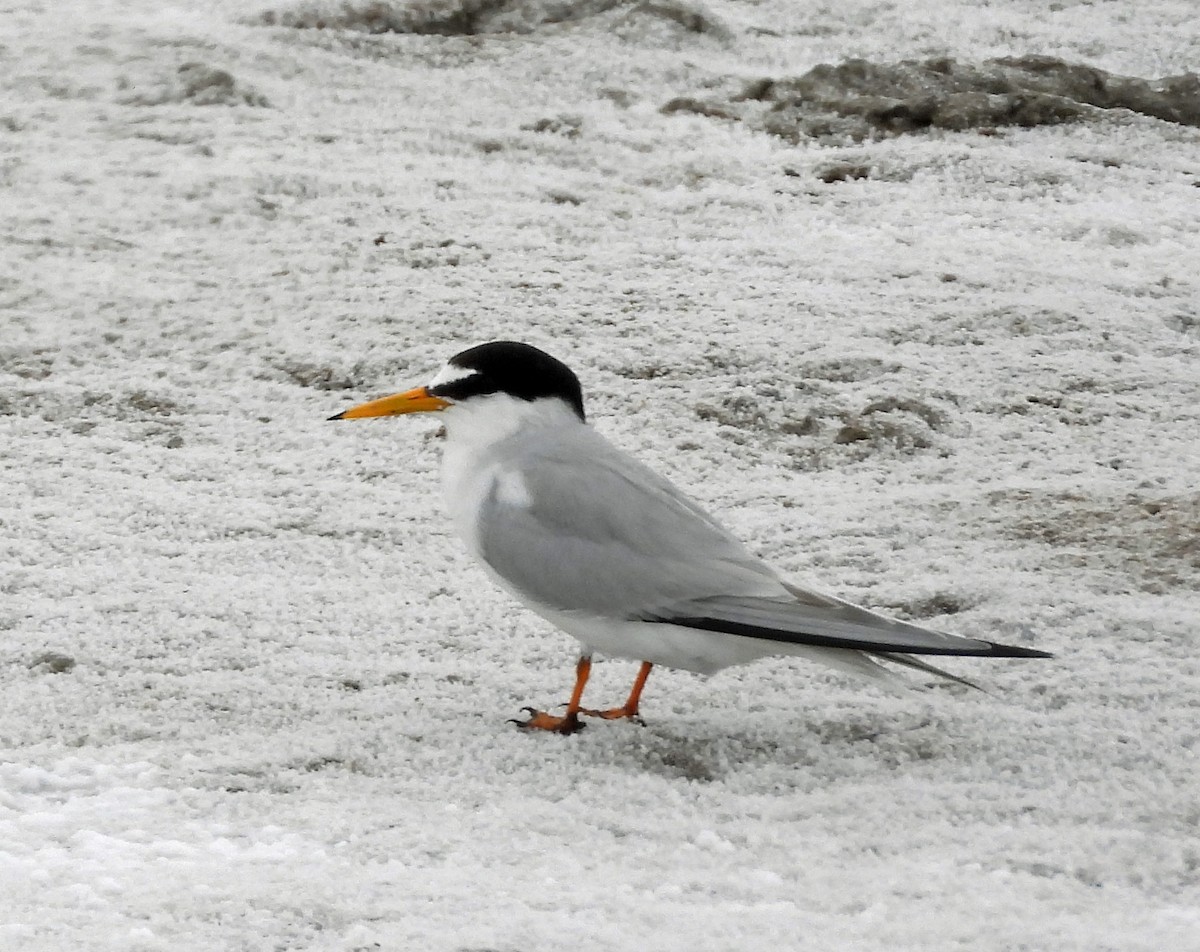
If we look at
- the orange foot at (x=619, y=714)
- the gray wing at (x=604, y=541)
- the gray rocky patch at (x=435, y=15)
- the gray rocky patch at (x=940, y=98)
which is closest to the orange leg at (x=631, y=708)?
the orange foot at (x=619, y=714)

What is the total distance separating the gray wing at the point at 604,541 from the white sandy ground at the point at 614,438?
10.5 inches

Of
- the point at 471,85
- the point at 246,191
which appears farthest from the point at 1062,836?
the point at 471,85

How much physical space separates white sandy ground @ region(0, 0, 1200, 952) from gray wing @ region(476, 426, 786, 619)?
0.87ft

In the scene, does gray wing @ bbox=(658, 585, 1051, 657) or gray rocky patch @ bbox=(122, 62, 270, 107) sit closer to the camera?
gray wing @ bbox=(658, 585, 1051, 657)

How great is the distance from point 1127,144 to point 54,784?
4.81 m

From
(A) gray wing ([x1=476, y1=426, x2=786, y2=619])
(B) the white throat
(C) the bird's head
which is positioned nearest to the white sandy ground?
(A) gray wing ([x1=476, y1=426, x2=786, y2=619])

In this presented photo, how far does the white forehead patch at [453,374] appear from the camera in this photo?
312 centimetres

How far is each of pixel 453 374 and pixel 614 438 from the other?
1104 mm

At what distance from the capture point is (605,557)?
2807 millimetres

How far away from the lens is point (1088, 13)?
297 inches

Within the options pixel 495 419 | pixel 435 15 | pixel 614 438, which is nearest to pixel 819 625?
pixel 495 419

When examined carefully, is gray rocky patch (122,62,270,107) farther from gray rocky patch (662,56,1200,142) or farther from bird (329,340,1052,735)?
bird (329,340,1052,735)

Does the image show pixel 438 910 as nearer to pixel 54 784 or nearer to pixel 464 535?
pixel 54 784

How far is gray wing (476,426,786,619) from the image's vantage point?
2760 millimetres
